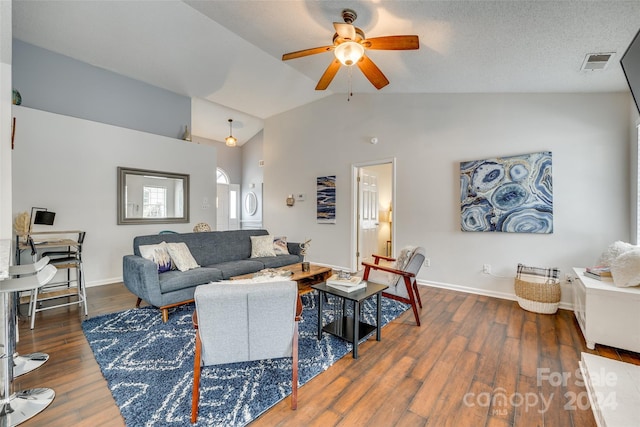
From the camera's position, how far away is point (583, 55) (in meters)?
2.38

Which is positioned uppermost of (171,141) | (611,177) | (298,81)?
(298,81)

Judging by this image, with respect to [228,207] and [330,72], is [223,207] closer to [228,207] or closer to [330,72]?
[228,207]

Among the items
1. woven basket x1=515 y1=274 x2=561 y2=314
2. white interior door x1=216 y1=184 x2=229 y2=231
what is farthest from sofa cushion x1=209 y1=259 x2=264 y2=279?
white interior door x1=216 y1=184 x2=229 y2=231

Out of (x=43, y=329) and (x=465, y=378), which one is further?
(x=43, y=329)

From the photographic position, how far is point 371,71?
272cm

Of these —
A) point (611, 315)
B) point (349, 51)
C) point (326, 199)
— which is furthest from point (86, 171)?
point (611, 315)

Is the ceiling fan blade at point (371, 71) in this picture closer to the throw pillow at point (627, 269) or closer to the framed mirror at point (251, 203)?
the throw pillow at point (627, 269)

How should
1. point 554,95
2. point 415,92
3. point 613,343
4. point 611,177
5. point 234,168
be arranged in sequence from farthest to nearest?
point 234,168
point 415,92
point 554,95
point 611,177
point 613,343

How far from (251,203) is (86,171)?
4.26m

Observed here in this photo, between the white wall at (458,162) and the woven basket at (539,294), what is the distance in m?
0.33

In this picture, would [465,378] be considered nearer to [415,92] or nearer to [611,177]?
[611,177]

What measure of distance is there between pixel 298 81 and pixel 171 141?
2657mm

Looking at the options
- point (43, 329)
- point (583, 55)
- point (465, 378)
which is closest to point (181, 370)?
point (43, 329)

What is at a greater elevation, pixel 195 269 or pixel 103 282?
pixel 195 269
